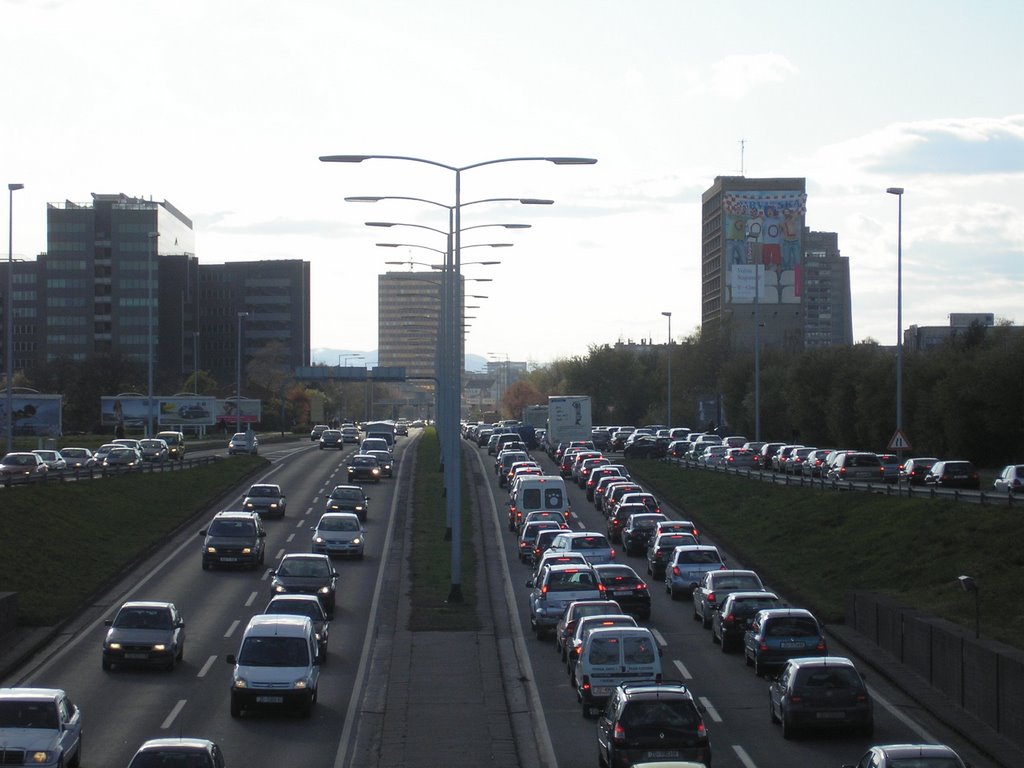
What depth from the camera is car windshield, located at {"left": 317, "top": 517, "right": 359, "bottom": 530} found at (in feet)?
146

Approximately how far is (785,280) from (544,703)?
507 ft

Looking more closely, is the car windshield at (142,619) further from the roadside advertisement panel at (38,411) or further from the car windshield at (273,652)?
the roadside advertisement panel at (38,411)

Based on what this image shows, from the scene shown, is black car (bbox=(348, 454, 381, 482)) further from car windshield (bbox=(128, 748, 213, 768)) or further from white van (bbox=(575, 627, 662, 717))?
car windshield (bbox=(128, 748, 213, 768))

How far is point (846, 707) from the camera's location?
20906mm

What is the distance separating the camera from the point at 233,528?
4203 cm

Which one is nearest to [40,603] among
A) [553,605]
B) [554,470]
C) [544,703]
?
[553,605]

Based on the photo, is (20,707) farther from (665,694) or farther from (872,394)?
(872,394)

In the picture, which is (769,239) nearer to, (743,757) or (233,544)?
(233,544)

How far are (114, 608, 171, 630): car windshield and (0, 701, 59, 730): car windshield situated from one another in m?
8.69

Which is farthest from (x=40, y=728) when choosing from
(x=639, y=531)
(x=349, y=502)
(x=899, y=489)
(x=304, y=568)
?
(x=349, y=502)

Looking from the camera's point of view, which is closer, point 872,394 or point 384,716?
point 384,716

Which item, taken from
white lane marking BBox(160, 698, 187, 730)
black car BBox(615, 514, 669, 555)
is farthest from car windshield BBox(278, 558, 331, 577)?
black car BBox(615, 514, 669, 555)

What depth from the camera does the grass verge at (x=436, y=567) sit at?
31.9m

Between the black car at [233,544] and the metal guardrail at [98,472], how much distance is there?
10861 millimetres
